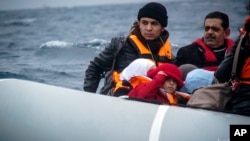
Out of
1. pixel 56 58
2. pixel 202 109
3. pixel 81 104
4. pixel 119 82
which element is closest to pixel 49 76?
pixel 56 58

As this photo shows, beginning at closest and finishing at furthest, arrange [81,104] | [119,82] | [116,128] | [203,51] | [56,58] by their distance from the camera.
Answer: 1. [116,128]
2. [81,104]
3. [119,82]
4. [203,51]
5. [56,58]

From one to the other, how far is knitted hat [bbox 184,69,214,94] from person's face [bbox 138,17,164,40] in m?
0.37

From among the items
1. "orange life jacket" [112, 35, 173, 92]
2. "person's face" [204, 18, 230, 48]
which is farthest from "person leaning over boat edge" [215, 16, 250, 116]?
"person's face" [204, 18, 230, 48]

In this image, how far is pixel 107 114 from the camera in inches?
54.1

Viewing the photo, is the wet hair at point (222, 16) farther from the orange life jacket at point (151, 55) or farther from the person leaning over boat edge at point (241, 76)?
the person leaning over boat edge at point (241, 76)

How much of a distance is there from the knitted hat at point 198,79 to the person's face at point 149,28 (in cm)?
37

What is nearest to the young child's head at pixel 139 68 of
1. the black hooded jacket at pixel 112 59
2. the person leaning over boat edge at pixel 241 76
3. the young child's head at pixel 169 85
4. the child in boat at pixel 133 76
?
the child in boat at pixel 133 76

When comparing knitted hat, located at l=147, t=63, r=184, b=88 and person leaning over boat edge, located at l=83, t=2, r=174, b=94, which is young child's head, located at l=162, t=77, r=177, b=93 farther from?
person leaning over boat edge, located at l=83, t=2, r=174, b=94

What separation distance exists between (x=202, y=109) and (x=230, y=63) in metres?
0.19

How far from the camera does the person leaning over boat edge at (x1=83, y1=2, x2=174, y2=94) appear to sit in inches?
75.9

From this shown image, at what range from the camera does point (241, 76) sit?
133cm

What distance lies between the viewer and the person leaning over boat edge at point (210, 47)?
6.65 feet

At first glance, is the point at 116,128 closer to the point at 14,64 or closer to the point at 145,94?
the point at 145,94

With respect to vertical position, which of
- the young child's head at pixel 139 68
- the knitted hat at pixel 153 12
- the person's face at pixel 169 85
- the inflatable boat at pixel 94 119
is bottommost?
the inflatable boat at pixel 94 119
